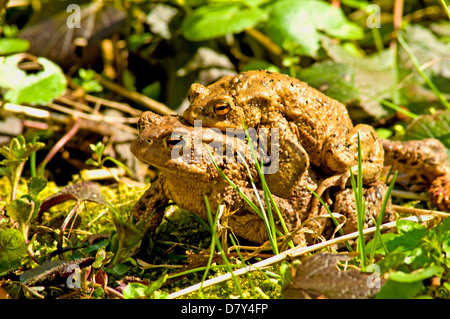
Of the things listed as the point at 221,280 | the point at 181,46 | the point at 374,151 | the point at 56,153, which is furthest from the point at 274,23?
the point at 221,280

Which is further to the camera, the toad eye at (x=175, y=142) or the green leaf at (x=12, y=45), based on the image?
the green leaf at (x=12, y=45)

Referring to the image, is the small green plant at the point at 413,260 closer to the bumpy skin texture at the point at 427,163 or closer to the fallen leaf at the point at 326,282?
the fallen leaf at the point at 326,282

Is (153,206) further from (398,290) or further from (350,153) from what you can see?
(398,290)

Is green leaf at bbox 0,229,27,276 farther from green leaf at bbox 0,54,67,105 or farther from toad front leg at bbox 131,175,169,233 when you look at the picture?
green leaf at bbox 0,54,67,105

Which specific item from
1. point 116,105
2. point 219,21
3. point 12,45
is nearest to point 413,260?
point 219,21

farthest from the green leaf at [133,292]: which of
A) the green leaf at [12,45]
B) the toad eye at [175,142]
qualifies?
the green leaf at [12,45]
